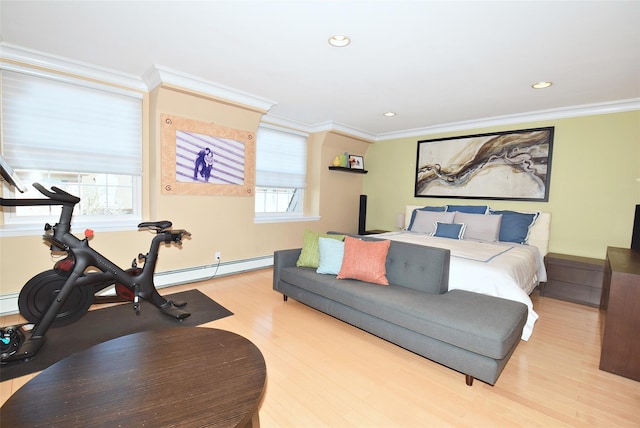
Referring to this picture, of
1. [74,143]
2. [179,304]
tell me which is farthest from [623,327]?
Result: [74,143]

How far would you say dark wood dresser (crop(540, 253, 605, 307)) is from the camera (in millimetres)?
3385

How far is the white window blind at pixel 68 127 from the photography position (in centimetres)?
270

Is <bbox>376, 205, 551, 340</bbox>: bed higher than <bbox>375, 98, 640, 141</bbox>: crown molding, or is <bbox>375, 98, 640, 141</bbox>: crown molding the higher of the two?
<bbox>375, 98, 640, 141</bbox>: crown molding

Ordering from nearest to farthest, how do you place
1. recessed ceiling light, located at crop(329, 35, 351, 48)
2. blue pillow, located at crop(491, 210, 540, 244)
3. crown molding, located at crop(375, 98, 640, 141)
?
recessed ceiling light, located at crop(329, 35, 351, 48)
crown molding, located at crop(375, 98, 640, 141)
blue pillow, located at crop(491, 210, 540, 244)

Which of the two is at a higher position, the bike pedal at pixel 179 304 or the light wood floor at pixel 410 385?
the bike pedal at pixel 179 304

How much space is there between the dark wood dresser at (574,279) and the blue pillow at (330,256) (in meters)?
2.74

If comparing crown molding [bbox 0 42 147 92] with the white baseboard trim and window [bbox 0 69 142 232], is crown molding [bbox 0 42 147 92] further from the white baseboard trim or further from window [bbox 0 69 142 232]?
the white baseboard trim

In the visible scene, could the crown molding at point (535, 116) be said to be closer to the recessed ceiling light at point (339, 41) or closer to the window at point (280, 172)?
the window at point (280, 172)

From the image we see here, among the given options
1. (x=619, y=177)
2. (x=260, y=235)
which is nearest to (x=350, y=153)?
(x=260, y=235)

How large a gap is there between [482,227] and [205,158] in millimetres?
3786

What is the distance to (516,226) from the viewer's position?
389 cm

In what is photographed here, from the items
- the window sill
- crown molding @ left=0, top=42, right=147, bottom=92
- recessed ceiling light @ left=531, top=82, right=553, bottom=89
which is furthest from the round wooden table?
recessed ceiling light @ left=531, top=82, right=553, bottom=89

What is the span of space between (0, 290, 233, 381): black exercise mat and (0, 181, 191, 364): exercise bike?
0.21 feet

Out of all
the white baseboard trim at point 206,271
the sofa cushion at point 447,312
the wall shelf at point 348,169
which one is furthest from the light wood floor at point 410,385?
the wall shelf at point 348,169
